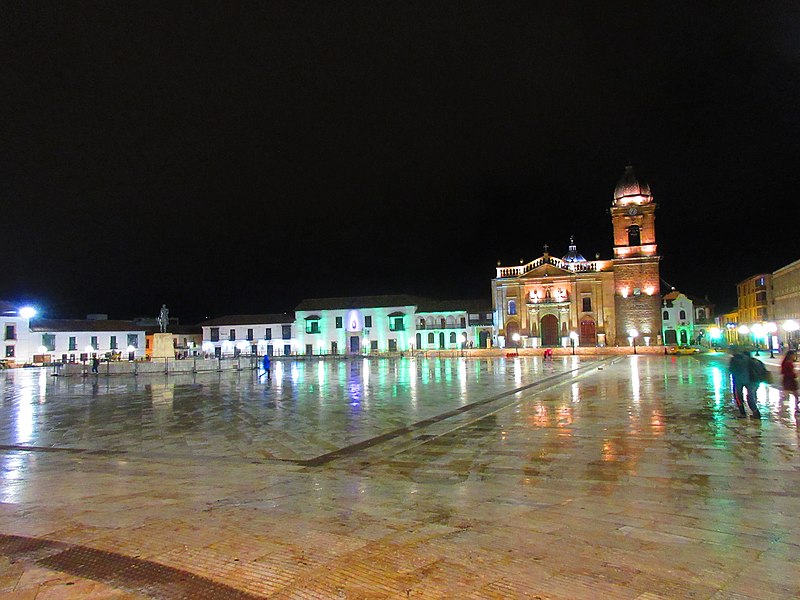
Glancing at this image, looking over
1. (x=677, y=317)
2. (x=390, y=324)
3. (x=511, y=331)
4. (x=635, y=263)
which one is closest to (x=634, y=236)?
(x=635, y=263)

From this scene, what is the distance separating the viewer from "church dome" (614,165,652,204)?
57344mm

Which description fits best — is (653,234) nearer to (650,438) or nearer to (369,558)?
(650,438)

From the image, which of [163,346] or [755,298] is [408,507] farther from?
[755,298]

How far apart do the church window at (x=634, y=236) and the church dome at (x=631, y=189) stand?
281 centimetres

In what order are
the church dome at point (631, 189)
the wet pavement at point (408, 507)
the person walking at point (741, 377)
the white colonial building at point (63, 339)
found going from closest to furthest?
the wet pavement at point (408, 507)
the person walking at point (741, 377)
the white colonial building at point (63, 339)
the church dome at point (631, 189)

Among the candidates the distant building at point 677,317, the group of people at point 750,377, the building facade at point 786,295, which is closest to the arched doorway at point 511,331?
the distant building at point 677,317

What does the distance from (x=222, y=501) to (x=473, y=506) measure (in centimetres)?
226

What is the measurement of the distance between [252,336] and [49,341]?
20.5m

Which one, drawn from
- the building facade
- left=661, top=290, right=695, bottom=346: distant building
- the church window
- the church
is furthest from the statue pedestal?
left=661, top=290, right=695, bottom=346: distant building

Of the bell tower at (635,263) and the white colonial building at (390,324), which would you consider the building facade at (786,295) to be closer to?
the bell tower at (635,263)

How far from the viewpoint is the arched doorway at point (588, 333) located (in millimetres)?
57719

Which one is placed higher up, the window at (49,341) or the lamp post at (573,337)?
the window at (49,341)

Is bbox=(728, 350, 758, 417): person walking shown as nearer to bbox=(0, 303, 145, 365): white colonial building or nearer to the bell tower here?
bbox=(0, 303, 145, 365): white colonial building

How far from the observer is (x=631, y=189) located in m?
57.8
